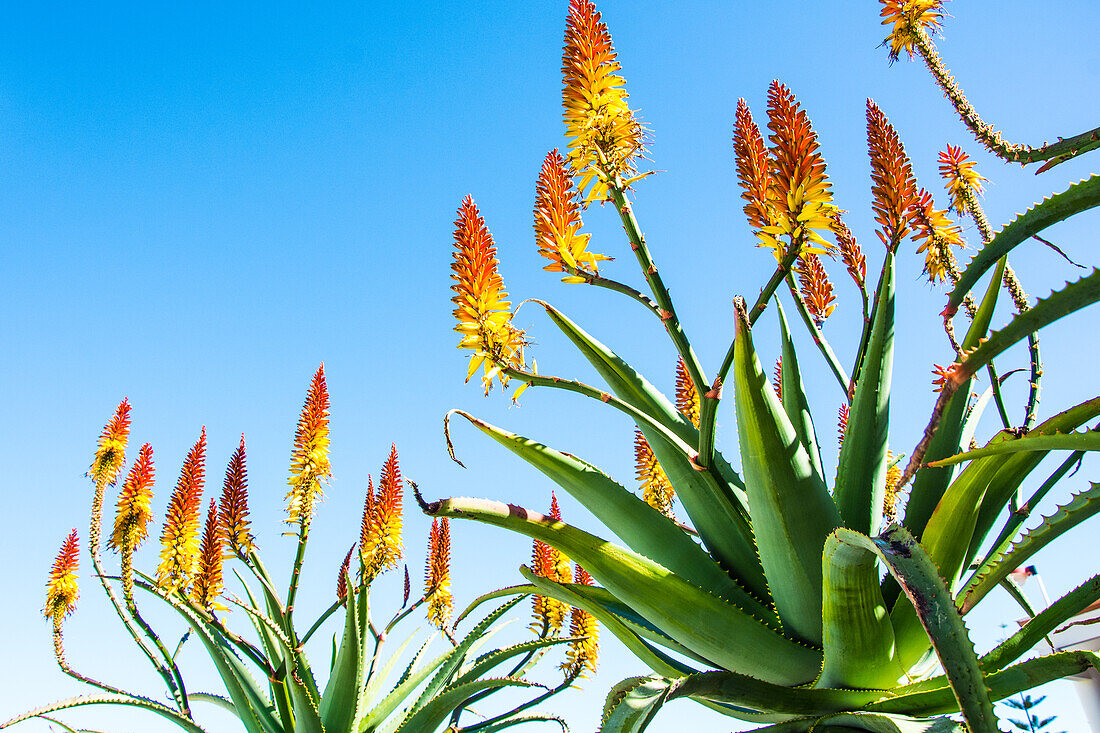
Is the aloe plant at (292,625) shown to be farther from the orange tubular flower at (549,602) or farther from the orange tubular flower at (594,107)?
the orange tubular flower at (594,107)

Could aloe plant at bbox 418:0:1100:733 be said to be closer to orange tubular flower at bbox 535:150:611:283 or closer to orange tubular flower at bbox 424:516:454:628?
orange tubular flower at bbox 535:150:611:283

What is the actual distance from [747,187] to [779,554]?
0.85 metres

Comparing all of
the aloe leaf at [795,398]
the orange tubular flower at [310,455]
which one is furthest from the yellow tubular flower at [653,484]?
the orange tubular flower at [310,455]

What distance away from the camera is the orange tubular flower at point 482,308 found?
1798 mm

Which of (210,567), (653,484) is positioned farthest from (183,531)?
(653,484)

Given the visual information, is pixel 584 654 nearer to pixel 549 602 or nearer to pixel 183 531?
pixel 549 602

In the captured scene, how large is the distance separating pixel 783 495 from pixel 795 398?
0.50m

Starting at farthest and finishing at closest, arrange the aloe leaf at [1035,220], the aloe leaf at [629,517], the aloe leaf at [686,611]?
the aloe leaf at [629,517] → the aloe leaf at [686,611] → the aloe leaf at [1035,220]

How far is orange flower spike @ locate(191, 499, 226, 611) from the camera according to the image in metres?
3.89

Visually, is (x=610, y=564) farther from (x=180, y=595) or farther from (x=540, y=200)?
(x=180, y=595)

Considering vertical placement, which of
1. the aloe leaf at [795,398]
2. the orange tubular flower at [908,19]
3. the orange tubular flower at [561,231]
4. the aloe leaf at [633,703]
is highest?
the orange tubular flower at [908,19]

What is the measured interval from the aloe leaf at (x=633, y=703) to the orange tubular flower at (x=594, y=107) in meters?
1.13

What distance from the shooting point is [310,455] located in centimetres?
432

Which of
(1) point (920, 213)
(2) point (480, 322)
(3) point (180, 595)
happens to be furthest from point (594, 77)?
(3) point (180, 595)
